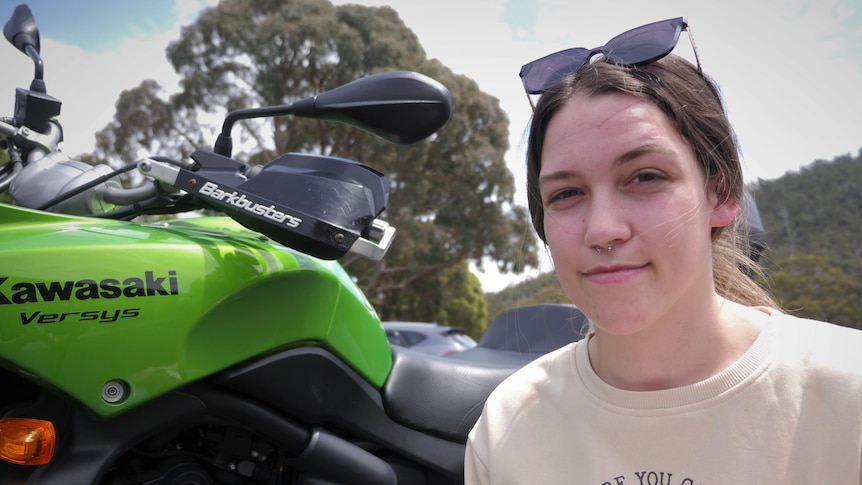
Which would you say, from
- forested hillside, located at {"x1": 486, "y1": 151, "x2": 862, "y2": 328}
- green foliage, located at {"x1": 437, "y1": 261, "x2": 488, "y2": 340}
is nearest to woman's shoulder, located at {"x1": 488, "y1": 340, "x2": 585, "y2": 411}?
green foliage, located at {"x1": 437, "y1": 261, "x2": 488, "y2": 340}

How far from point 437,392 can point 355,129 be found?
14.3 meters

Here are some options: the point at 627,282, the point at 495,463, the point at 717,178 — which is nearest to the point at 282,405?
the point at 495,463

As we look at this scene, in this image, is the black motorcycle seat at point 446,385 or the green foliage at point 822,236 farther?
the green foliage at point 822,236

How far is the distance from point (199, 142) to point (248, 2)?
4.17 metres

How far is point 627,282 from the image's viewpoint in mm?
877

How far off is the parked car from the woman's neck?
6.20 metres

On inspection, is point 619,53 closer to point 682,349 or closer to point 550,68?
point 550,68

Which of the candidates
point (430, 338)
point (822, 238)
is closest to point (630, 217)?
point (430, 338)

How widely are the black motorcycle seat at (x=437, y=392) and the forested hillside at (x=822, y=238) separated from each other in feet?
61.3

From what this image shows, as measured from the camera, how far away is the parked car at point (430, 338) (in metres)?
7.24

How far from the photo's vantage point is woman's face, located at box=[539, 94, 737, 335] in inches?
34.4

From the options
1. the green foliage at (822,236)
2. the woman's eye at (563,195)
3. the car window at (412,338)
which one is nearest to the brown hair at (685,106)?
the woman's eye at (563,195)

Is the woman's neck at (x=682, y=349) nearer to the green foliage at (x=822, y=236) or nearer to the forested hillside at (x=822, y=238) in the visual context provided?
the forested hillside at (x=822, y=238)

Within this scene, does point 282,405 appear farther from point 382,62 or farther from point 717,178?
point 382,62
